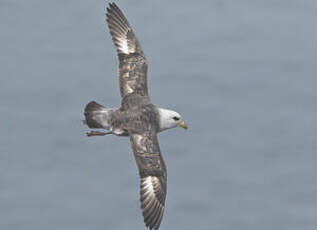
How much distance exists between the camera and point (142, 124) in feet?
60.3

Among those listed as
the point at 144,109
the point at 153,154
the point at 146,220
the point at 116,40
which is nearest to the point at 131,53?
the point at 116,40

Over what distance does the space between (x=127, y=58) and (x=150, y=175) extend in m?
4.13

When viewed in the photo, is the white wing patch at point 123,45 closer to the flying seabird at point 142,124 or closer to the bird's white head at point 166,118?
the flying seabird at point 142,124

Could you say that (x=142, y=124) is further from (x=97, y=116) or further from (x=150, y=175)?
(x=150, y=175)

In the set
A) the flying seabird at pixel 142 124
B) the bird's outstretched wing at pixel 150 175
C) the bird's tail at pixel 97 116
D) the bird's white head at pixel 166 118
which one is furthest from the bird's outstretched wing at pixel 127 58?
the bird's outstretched wing at pixel 150 175

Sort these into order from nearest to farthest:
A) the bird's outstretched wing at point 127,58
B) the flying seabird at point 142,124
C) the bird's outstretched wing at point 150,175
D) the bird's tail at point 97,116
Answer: the bird's outstretched wing at point 150,175
the flying seabird at point 142,124
the bird's tail at point 97,116
the bird's outstretched wing at point 127,58

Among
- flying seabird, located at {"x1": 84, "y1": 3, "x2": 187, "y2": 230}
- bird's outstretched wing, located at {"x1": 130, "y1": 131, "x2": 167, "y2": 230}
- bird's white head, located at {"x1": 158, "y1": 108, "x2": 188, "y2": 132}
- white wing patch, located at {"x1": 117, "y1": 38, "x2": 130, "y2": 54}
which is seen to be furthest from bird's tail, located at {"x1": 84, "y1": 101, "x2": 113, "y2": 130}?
white wing patch, located at {"x1": 117, "y1": 38, "x2": 130, "y2": 54}

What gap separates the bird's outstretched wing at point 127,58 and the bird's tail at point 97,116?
130 cm

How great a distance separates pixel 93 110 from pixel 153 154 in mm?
1978

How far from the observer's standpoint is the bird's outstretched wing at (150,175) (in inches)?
688

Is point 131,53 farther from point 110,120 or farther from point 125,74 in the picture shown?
point 110,120

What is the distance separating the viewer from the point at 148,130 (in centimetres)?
1836

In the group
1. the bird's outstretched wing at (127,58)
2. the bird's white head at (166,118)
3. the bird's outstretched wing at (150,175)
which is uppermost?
the bird's outstretched wing at (127,58)

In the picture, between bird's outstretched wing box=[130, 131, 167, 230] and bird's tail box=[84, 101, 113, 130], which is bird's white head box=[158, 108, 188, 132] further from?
bird's tail box=[84, 101, 113, 130]
